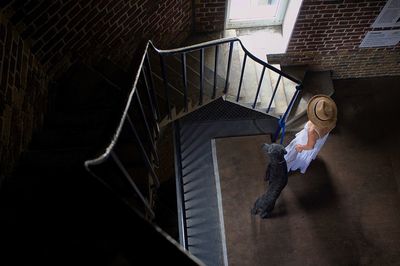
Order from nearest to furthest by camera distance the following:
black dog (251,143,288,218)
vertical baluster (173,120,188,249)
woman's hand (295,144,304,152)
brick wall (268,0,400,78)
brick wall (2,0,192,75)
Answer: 1. brick wall (2,0,192,75)
2. black dog (251,143,288,218)
3. woman's hand (295,144,304,152)
4. vertical baluster (173,120,188,249)
5. brick wall (268,0,400,78)

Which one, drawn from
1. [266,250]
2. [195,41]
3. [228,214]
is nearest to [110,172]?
[228,214]

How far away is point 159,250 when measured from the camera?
6.06 feet

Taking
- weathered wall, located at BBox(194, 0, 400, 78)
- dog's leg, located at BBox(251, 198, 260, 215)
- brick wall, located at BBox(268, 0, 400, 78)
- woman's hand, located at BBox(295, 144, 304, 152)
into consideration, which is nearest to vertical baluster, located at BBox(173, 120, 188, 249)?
dog's leg, located at BBox(251, 198, 260, 215)

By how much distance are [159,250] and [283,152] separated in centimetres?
231

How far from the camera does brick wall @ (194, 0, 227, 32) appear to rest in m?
4.80

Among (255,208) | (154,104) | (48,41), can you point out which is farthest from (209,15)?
(255,208)

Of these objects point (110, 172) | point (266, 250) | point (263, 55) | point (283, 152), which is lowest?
point (266, 250)

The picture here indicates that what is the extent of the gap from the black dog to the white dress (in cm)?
39

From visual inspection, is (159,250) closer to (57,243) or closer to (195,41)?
(57,243)

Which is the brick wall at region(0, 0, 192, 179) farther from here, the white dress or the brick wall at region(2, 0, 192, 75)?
the white dress

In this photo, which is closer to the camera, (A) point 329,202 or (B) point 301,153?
(B) point 301,153

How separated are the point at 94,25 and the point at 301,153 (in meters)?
2.84

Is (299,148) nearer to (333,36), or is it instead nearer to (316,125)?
(316,125)

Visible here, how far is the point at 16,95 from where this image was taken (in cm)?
312
